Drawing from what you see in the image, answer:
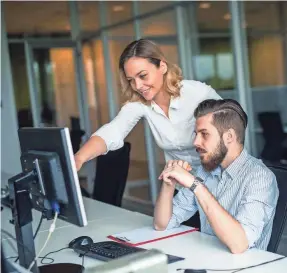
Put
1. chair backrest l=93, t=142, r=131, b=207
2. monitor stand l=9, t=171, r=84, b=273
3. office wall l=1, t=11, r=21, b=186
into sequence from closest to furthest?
monitor stand l=9, t=171, r=84, b=273
chair backrest l=93, t=142, r=131, b=207
office wall l=1, t=11, r=21, b=186

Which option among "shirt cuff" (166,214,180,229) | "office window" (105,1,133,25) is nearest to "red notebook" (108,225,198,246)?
"shirt cuff" (166,214,180,229)

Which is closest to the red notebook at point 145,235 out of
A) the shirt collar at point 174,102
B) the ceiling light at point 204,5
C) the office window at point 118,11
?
the shirt collar at point 174,102

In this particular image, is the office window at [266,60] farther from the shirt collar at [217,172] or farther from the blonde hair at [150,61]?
the shirt collar at [217,172]

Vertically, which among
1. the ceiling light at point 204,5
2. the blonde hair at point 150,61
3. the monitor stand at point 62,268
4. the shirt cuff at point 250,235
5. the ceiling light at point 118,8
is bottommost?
the monitor stand at point 62,268

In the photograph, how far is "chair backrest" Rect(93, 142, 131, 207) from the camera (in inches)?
127

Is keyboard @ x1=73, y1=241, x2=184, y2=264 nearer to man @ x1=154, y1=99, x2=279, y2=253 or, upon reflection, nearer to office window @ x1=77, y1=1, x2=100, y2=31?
man @ x1=154, y1=99, x2=279, y2=253

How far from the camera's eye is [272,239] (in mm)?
2129

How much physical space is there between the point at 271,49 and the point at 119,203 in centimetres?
299

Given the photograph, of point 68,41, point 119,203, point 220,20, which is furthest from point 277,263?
point 68,41

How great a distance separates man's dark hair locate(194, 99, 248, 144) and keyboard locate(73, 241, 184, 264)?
0.57 meters

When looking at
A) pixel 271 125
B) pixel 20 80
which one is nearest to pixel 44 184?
pixel 271 125

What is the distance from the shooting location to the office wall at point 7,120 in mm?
7383

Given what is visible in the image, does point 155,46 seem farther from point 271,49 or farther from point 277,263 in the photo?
point 271,49

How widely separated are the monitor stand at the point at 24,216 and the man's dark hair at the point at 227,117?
2.59 ft
